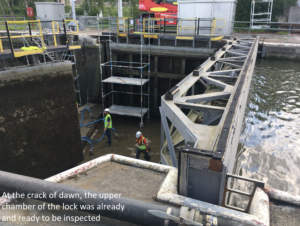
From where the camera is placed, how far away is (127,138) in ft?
35.7

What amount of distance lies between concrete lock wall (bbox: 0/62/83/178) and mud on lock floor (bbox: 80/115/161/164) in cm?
185

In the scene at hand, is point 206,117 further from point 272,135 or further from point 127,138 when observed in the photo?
point 127,138

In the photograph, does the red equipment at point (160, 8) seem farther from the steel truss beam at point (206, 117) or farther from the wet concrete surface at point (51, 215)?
the wet concrete surface at point (51, 215)

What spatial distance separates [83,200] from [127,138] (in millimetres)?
8751

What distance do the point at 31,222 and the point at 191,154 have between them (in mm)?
1790

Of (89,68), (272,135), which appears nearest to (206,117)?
(272,135)

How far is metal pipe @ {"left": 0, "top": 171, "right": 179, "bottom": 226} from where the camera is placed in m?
2.03

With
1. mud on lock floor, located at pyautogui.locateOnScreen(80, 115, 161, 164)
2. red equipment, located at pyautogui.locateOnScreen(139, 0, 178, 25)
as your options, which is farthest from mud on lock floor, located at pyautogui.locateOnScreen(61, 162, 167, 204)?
red equipment, located at pyautogui.locateOnScreen(139, 0, 178, 25)

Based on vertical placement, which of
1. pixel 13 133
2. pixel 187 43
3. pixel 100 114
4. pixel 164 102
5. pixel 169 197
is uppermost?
pixel 187 43

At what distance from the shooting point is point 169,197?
2.38 metres

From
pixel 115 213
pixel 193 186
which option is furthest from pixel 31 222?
pixel 193 186

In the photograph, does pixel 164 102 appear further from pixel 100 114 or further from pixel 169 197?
pixel 100 114

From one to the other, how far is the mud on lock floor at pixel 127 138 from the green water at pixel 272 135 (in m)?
3.84

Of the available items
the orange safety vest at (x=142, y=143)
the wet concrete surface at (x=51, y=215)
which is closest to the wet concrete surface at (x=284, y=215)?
the wet concrete surface at (x=51, y=215)
